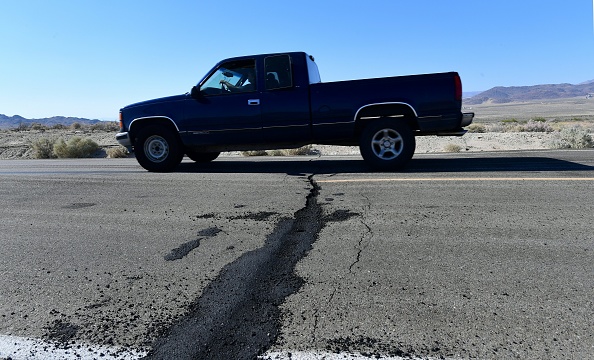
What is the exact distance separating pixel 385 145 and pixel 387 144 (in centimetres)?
4

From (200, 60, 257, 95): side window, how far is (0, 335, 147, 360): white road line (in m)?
6.52

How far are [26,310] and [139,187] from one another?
4.55 m

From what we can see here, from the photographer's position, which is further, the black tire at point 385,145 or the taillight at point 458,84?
the black tire at point 385,145

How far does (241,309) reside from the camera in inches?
125

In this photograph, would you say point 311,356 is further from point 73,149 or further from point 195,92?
point 73,149

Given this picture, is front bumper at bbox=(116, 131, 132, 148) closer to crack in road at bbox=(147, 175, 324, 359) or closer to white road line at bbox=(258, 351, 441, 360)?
crack in road at bbox=(147, 175, 324, 359)

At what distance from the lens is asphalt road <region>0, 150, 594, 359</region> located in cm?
278

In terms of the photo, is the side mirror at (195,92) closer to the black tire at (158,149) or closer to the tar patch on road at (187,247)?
the black tire at (158,149)

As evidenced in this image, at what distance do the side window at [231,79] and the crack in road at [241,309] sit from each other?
15.9 feet

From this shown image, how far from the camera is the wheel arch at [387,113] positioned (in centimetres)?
805

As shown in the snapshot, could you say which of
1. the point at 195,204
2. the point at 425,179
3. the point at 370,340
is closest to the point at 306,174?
the point at 425,179

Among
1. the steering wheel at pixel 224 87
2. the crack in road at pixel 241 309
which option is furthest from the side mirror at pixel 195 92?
the crack in road at pixel 241 309

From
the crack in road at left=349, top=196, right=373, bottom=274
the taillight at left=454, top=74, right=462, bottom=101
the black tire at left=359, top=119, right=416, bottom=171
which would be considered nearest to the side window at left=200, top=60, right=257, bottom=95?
the black tire at left=359, top=119, right=416, bottom=171

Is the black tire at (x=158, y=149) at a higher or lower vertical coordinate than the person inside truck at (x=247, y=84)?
lower
